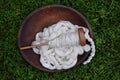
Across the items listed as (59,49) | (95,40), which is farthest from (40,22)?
(95,40)

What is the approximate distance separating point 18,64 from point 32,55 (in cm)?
11

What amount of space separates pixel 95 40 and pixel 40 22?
0.31 m

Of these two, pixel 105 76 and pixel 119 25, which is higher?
pixel 119 25

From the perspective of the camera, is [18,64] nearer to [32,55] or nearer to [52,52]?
[32,55]

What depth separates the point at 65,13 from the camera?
1774 mm

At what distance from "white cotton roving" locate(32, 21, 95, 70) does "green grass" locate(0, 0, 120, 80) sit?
0.11 metres

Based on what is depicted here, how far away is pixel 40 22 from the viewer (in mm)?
1782

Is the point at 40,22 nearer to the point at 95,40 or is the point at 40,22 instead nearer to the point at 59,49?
the point at 59,49

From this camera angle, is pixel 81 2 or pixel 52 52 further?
pixel 81 2

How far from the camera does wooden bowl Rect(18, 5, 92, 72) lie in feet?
5.74

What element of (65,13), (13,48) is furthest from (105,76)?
(13,48)

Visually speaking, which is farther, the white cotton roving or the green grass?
the green grass

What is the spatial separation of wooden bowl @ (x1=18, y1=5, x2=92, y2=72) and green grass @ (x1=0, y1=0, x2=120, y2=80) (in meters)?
0.08

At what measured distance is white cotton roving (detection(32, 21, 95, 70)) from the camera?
5.44 feet
